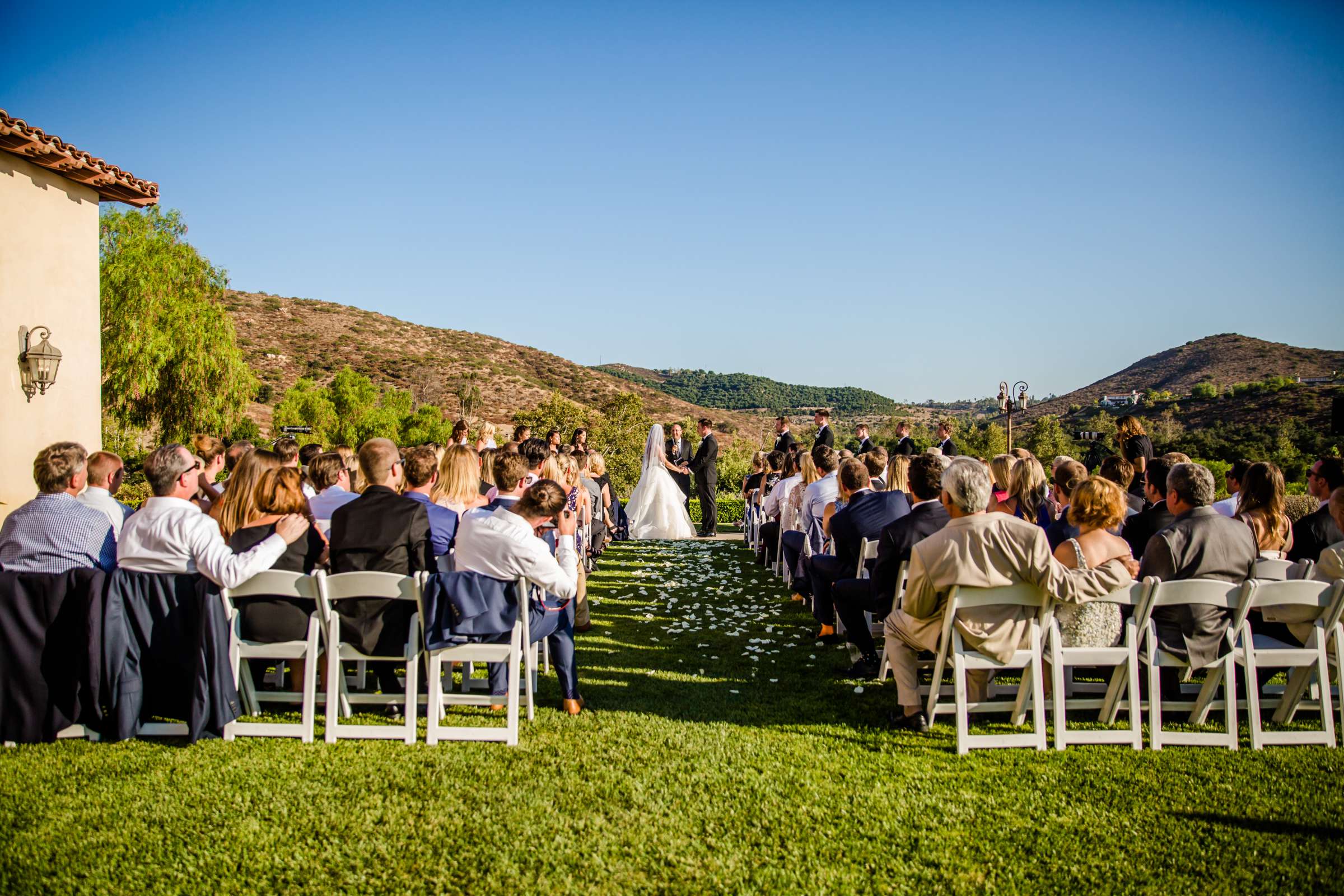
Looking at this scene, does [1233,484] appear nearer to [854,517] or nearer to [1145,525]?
[1145,525]

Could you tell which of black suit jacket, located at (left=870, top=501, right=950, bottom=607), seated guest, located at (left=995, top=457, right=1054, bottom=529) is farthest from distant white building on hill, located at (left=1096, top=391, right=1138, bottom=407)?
black suit jacket, located at (left=870, top=501, right=950, bottom=607)

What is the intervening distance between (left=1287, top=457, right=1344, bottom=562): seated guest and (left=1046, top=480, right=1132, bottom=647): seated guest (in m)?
1.83

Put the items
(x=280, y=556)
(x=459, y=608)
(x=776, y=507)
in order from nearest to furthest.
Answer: (x=459, y=608)
(x=280, y=556)
(x=776, y=507)

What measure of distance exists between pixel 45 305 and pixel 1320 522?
1276 centimetres

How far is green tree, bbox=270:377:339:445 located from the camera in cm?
4150

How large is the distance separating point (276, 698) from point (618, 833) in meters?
2.32

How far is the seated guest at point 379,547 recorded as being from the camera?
4.35 meters

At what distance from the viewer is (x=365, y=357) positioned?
62.8 m

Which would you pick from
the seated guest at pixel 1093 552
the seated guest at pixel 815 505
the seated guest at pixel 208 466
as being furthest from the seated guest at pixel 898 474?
the seated guest at pixel 208 466

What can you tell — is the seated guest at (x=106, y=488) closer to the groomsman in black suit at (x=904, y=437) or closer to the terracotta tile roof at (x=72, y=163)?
the terracotta tile roof at (x=72, y=163)

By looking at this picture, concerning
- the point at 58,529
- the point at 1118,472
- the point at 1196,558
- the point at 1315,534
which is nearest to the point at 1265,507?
the point at 1315,534

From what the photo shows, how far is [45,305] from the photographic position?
9.72 meters

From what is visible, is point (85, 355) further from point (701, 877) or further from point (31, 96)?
point (701, 877)

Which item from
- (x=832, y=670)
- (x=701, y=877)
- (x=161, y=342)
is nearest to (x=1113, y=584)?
(x=832, y=670)
